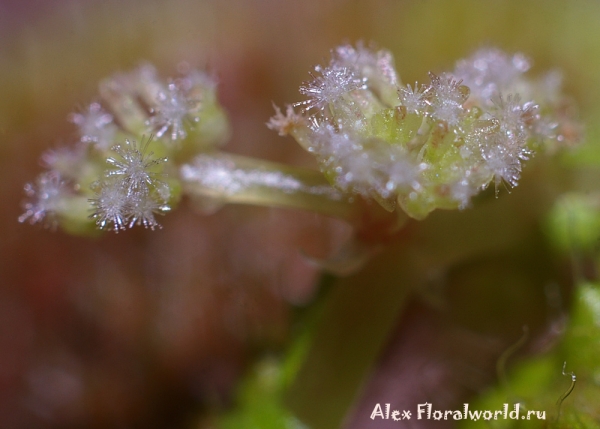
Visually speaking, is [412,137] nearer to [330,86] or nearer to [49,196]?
[330,86]

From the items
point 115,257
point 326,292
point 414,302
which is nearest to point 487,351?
point 414,302

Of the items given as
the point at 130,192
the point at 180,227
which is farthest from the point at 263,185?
the point at 180,227

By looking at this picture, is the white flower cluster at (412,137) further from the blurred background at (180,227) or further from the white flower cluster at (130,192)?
the blurred background at (180,227)

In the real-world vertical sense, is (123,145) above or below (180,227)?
below

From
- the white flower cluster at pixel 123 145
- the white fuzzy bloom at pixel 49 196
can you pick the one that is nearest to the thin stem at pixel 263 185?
the white flower cluster at pixel 123 145

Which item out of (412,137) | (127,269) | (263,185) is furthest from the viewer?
(127,269)

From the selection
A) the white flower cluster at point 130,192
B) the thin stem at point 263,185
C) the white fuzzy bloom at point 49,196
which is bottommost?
the white flower cluster at point 130,192
